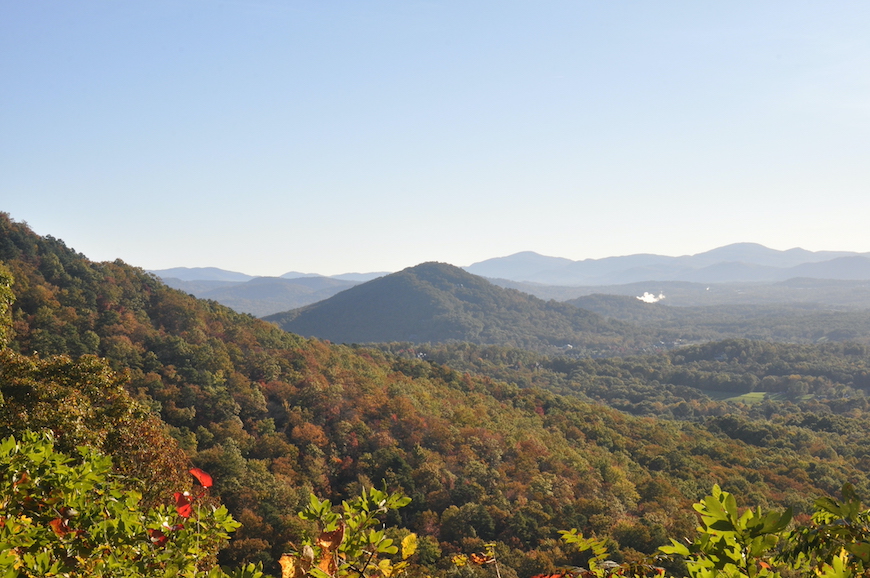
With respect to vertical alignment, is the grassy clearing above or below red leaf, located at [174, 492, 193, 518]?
below

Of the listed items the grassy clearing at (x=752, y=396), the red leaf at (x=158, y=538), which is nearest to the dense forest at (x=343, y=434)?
the red leaf at (x=158, y=538)

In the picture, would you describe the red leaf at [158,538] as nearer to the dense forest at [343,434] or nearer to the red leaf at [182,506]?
the red leaf at [182,506]

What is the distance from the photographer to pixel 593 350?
7254 inches

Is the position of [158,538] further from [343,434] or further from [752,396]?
[752,396]

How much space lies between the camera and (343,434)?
124ft

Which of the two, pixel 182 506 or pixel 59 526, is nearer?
pixel 59 526

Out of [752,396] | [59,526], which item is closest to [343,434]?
[59,526]

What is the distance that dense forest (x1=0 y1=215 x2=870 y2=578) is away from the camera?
1785 cm

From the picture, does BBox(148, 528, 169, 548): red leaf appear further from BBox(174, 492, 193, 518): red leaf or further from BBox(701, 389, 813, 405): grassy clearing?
BBox(701, 389, 813, 405): grassy clearing

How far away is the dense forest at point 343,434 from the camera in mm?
17850

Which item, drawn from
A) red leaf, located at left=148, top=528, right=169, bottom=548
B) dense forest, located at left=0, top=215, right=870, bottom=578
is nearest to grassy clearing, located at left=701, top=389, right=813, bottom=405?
dense forest, located at left=0, top=215, right=870, bottom=578

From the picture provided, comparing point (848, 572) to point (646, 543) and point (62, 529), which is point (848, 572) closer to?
point (62, 529)

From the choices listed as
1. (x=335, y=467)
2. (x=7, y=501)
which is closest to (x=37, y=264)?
(x=335, y=467)

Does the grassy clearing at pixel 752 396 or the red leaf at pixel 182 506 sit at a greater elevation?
the red leaf at pixel 182 506
